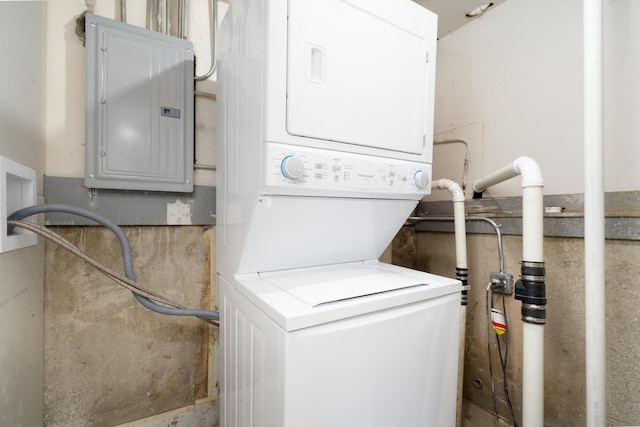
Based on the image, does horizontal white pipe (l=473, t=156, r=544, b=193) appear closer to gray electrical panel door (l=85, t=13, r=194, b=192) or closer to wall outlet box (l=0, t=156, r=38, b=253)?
gray electrical panel door (l=85, t=13, r=194, b=192)

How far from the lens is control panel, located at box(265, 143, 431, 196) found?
807mm

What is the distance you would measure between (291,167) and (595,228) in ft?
3.73

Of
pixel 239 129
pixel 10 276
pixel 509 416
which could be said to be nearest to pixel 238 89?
pixel 239 129

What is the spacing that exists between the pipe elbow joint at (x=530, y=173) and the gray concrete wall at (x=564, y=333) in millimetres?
380

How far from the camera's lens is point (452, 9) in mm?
1649

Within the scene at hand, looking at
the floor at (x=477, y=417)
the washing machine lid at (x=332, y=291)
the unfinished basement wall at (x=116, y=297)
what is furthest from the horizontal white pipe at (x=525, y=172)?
the unfinished basement wall at (x=116, y=297)

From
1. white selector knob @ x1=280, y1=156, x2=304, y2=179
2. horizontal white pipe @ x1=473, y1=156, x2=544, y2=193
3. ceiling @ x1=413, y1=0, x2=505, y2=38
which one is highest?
ceiling @ x1=413, y1=0, x2=505, y2=38

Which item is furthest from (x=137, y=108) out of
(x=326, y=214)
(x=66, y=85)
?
(x=326, y=214)

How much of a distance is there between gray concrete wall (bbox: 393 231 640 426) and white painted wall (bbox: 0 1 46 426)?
80.5 inches

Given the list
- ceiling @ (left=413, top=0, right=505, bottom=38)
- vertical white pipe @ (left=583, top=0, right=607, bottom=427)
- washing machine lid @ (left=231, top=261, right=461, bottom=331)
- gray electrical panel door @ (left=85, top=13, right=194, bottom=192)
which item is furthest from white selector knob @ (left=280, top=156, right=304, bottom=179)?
ceiling @ (left=413, top=0, right=505, bottom=38)

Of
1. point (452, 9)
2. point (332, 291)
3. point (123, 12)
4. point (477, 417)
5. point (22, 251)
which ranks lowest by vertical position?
point (477, 417)

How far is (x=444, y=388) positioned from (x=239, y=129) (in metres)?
1.25

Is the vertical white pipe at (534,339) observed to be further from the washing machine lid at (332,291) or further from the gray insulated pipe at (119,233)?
the gray insulated pipe at (119,233)

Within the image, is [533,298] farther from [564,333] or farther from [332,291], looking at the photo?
[332,291]
